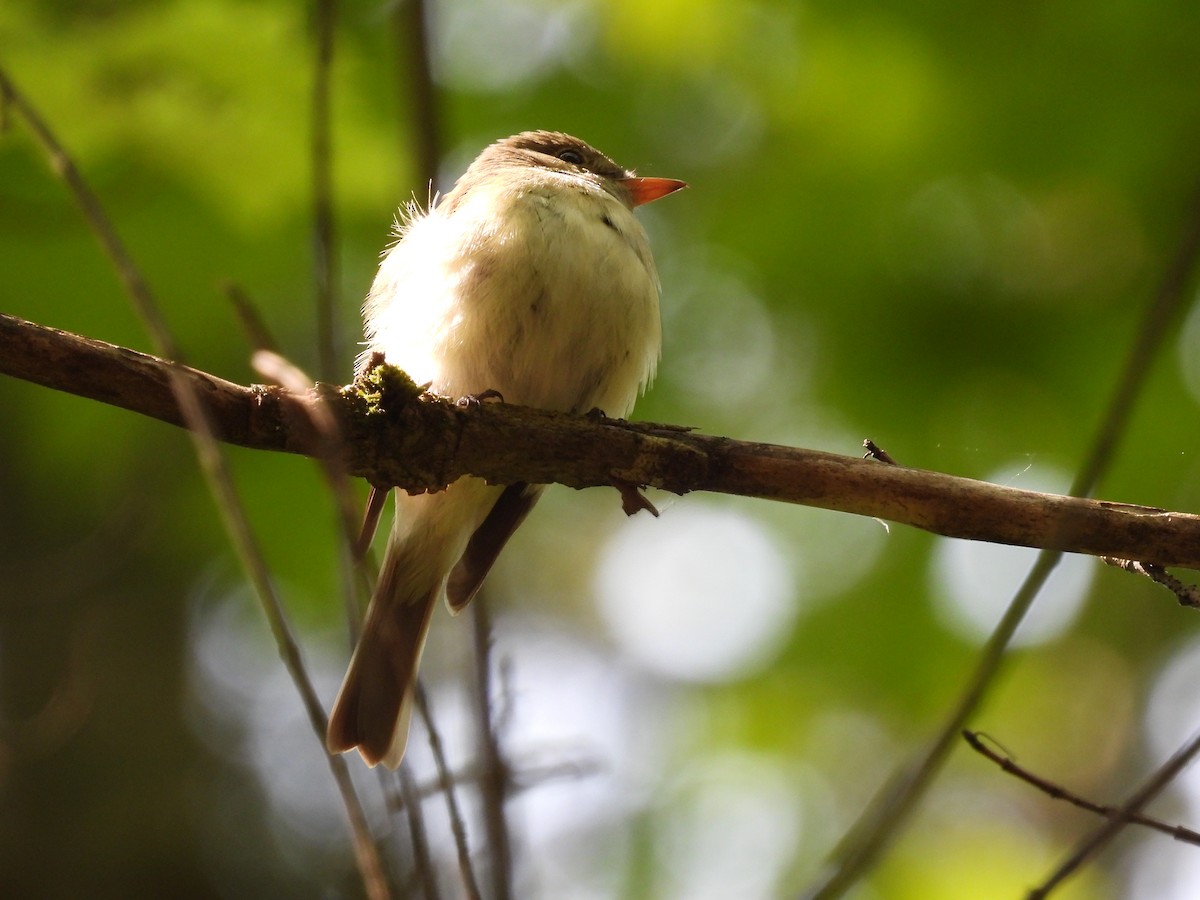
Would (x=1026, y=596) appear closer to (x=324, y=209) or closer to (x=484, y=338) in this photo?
(x=324, y=209)

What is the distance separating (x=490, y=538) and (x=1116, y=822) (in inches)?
95.8

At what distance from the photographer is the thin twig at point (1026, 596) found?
74.9 inches

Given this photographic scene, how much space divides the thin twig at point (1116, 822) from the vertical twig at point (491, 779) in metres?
0.84

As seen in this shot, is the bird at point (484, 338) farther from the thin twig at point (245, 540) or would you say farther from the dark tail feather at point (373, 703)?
the thin twig at point (245, 540)

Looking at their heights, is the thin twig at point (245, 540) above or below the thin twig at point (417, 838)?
above

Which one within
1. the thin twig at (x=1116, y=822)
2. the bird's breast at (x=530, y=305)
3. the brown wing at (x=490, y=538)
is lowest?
the thin twig at (x=1116, y=822)

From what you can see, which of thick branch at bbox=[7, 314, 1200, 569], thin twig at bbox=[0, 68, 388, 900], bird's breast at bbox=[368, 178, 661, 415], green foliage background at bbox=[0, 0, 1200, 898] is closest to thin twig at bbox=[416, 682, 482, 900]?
thin twig at bbox=[0, 68, 388, 900]

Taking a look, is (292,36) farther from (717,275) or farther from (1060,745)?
(1060,745)

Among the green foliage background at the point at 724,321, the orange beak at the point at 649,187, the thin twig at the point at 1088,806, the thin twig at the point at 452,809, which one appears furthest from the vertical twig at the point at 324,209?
the orange beak at the point at 649,187

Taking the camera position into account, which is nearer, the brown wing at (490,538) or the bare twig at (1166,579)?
the bare twig at (1166,579)

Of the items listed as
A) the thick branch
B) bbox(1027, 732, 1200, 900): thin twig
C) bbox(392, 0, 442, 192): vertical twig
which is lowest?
bbox(1027, 732, 1200, 900): thin twig

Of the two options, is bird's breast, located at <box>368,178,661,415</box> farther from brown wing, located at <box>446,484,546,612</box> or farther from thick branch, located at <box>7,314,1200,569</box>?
thick branch, located at <box>7,314,1200,569</box>

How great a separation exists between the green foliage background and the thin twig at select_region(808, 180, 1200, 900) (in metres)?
1.34

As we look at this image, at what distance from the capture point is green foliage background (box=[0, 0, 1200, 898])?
3.39m
